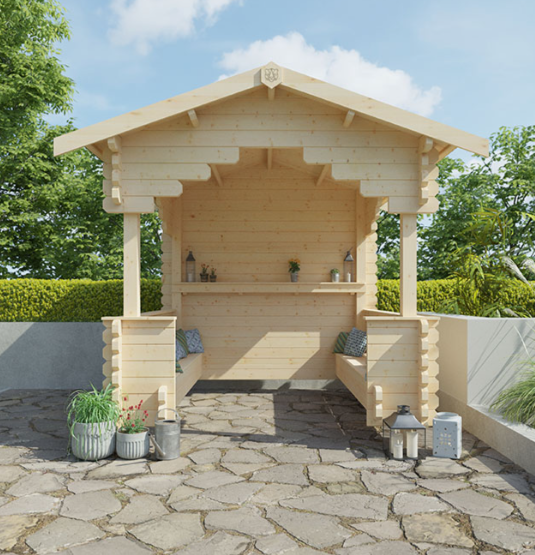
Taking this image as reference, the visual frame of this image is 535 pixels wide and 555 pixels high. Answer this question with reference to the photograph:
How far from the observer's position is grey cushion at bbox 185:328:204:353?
736 centimetres

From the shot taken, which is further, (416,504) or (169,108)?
Result: (169,108)

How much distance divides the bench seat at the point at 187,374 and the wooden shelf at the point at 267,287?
96 cm

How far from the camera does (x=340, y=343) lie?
7.58m

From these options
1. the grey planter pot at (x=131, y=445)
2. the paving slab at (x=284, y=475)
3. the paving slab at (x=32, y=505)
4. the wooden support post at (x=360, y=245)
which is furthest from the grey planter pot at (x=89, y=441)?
the wooden support post at (x=360, y=245)

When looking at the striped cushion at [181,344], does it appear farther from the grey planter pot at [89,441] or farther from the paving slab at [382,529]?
the paving slab at [382,529]

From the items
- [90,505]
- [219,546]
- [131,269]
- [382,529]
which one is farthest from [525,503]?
[131,269]

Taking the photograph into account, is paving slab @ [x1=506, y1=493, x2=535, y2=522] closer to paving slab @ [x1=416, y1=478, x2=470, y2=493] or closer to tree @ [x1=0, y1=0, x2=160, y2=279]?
paving slab @ [x1=416, y1=478, x2=470, y2=493]

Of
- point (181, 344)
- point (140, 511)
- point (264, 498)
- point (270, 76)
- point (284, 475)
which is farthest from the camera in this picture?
point (181, 344)

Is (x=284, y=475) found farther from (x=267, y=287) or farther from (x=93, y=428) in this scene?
(x=267, y=287)

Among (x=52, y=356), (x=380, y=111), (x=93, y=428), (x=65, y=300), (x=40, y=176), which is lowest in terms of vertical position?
(x=93, y=428)

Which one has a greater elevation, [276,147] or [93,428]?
[276,147]

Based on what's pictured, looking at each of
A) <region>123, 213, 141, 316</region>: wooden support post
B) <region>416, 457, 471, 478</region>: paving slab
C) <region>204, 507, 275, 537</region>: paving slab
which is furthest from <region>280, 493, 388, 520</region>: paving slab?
<region>123, 213, 141, 316</region>: wooden support post

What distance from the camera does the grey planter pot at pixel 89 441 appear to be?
4469mm

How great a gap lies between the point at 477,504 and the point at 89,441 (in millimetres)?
3094
